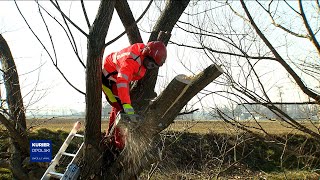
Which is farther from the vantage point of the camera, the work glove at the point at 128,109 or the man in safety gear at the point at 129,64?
the man in safety gear at the point at 129,64

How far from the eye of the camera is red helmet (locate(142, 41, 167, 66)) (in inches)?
148

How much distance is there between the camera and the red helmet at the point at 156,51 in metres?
3.77

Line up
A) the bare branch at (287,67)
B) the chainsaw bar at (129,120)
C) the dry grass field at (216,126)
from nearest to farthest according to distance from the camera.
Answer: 1. the chainsaw bar at (129,120)
2. the bare branch at (287,67)
3. the dry grass field at (216,126)

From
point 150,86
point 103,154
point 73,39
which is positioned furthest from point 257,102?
point 73,39

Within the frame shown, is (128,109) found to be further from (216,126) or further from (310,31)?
(216,126)

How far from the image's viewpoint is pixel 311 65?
13.5 feet

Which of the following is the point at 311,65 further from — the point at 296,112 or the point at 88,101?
the point at 88,101

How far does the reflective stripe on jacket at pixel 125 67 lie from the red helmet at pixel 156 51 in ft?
0.37

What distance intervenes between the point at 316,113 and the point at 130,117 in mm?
2553

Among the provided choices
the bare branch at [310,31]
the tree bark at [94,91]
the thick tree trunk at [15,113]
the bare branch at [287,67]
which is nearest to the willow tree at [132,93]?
the tree bark at [94,91]

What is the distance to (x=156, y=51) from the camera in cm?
376

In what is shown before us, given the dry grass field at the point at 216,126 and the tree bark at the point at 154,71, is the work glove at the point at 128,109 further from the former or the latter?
the dry grass field at the point at 216,126

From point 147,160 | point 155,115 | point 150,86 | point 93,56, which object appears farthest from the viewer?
point 150,86

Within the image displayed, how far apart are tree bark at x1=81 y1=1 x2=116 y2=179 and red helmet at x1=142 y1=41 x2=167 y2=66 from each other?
764 millimetres
